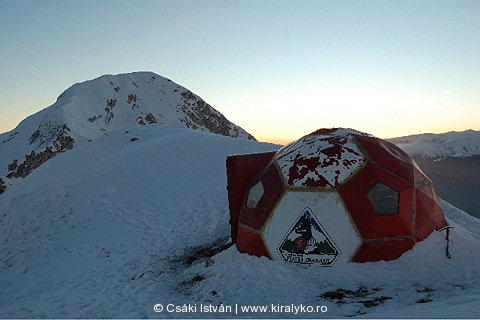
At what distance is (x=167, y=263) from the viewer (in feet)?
24.0

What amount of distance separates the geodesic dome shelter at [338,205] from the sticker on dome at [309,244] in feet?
0.05

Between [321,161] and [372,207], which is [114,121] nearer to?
[321,161]

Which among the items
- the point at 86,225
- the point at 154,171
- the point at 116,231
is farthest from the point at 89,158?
the point at 116,231

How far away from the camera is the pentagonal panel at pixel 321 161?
18.8 ft

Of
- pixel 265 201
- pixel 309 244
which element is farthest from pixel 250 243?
pixel 309 244

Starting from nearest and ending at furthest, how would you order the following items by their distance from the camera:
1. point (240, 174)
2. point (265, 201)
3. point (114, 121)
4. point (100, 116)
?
point (265, 201) → point (240, 174) → point (100, 116) → point (114, 121)

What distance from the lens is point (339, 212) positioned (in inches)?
215

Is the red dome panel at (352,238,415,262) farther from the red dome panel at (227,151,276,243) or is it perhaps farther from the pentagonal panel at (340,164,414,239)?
the red dome panel at (227,151,276,243)

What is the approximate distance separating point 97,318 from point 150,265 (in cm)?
218

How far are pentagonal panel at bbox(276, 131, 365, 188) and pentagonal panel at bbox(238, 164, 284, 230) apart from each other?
204 millimetres

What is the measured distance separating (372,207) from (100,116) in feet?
188

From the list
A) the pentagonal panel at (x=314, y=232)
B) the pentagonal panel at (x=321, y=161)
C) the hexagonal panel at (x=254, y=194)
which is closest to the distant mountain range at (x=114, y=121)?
the hexagonal panel at (x=254, y=194)

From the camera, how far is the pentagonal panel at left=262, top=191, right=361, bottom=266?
537 cm

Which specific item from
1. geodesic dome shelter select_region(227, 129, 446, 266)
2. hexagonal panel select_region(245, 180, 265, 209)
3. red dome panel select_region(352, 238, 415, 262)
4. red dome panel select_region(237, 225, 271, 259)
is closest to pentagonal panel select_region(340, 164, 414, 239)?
geodesic dome shelter select_region(227, 129, 446, 266)
